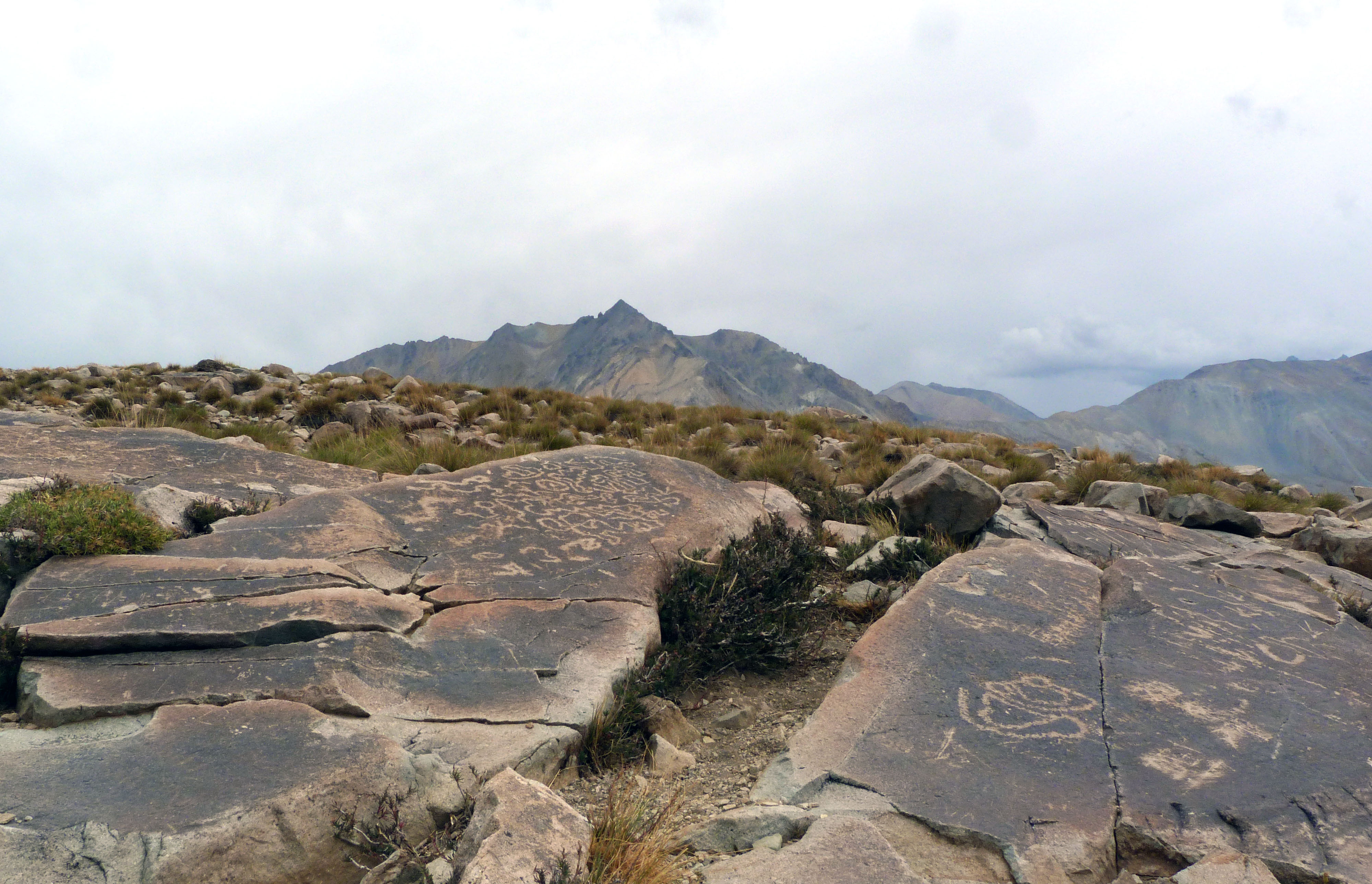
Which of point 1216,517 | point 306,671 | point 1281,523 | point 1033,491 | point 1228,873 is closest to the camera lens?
point 1228,873

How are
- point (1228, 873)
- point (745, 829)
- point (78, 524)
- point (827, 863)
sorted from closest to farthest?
point (1228, 873) < point (827, 863) < point (745, 829) < point (78, 524)

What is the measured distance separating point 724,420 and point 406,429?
232 inches

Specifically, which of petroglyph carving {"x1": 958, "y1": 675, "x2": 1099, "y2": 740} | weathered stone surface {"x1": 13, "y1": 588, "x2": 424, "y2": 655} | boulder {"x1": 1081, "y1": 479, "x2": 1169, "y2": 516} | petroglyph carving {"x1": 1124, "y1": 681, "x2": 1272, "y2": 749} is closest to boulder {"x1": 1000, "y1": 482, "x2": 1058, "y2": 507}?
boulder {"x1": 1081, "y1": 479, "x2": 1169, "y2": 516}

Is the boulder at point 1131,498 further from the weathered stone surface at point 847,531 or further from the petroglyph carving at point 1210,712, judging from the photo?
the petroglyph carving at point 1210,712

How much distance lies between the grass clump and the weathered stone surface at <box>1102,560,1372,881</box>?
4706 mm

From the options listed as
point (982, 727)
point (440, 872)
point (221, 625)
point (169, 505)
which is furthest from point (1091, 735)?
point (169, 505)

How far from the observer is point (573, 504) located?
516cm

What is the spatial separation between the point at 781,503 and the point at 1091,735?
12.8ft

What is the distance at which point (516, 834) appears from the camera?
2080mm

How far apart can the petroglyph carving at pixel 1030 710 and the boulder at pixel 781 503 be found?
8.55ft

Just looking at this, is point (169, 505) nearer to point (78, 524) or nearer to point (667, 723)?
point (78, 524)

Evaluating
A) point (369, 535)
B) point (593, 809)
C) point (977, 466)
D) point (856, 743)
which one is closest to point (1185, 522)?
point (977, 466)

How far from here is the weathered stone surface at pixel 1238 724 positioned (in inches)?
99.5

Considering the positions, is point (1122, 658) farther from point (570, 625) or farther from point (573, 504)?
point (573, 504)
